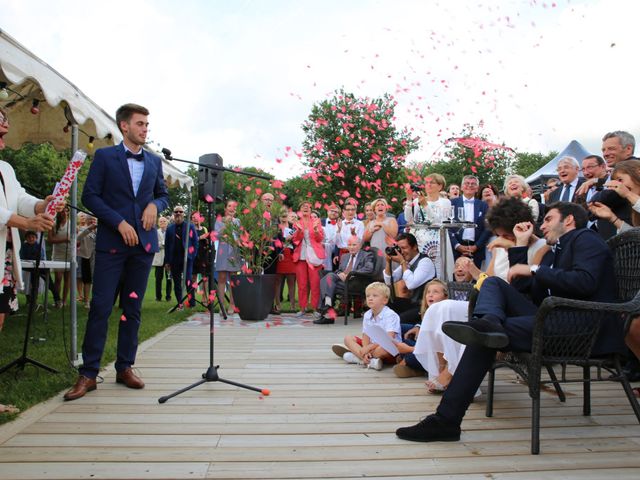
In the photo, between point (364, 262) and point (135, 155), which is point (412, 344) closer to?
point (135, 155)

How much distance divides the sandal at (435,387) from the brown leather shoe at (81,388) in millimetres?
2362

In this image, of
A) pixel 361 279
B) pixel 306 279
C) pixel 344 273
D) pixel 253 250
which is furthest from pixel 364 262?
pixel 253 250

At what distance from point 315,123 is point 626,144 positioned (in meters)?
25.3

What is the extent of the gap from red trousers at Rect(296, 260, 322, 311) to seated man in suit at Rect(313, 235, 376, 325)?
555 millimetres

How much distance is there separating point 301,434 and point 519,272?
155cm

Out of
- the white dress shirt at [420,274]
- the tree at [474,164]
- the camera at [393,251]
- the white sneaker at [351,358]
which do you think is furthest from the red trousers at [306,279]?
the tree at [474,164]

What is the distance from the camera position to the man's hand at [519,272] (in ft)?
10.7

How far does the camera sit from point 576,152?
49.8 ft

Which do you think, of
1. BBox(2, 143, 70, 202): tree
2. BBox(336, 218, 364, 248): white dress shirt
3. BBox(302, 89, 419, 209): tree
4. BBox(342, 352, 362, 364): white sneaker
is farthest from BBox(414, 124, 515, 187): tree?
BBox(2, 143, 70, 202): tree

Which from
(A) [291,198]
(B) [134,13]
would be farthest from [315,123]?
(B) [134,13]

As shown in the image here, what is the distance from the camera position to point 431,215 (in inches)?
267

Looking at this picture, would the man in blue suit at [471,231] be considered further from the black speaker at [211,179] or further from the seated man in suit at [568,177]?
the black speaker at [211,179]

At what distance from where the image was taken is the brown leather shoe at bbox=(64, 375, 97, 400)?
12.1 ft

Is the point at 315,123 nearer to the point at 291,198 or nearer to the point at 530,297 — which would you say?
the point at 291,198
